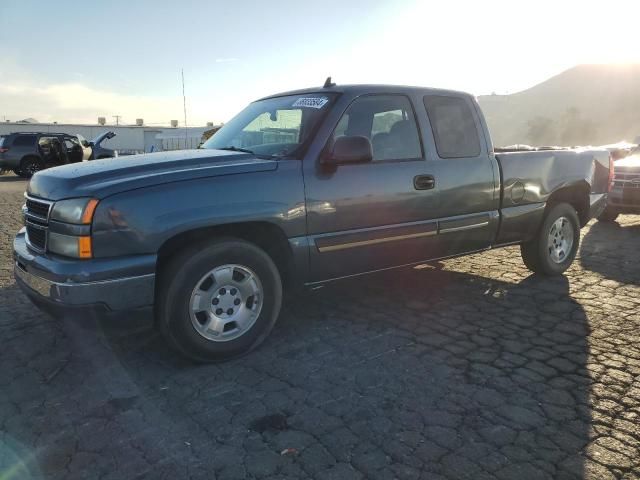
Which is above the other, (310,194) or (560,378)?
(310,194)

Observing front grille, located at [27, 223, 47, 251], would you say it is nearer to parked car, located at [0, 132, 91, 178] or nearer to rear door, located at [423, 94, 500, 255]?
rear door, located at [423, 94, 500, 255]

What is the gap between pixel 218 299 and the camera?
3479 mm

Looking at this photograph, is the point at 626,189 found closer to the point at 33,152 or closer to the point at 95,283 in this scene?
the point at 95,283

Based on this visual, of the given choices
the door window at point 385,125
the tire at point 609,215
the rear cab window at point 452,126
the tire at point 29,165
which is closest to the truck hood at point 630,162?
the tire at point 609,215

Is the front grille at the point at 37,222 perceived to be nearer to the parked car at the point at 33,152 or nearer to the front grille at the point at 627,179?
the front grille at the point at 627,179

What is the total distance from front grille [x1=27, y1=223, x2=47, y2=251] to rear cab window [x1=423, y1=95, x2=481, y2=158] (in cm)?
311

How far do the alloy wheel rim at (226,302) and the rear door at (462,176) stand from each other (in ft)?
5.85

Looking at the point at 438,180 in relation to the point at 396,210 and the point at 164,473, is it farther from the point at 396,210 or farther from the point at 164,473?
the point at 164,473

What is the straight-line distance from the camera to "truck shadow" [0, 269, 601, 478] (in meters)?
2.51

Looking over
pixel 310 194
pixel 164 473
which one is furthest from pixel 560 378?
pixel 164 473

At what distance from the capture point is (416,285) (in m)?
5.37

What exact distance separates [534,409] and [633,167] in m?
7.72

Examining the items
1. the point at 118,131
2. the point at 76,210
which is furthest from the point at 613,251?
the point at 118,131

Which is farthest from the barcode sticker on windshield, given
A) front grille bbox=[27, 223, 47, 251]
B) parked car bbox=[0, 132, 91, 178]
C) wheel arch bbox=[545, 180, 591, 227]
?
parked car bbox=[0, 132, 91, 178]
